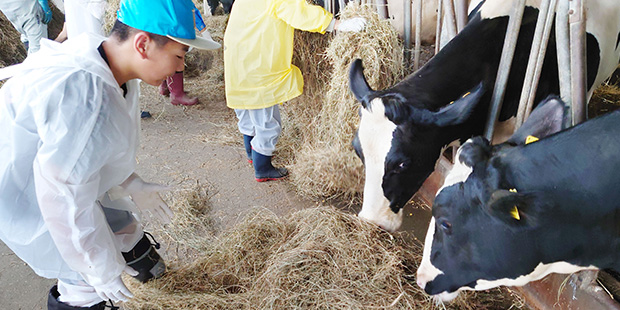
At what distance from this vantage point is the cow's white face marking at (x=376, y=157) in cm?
211

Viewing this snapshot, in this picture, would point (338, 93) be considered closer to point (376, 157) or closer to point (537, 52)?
point (376, 157)

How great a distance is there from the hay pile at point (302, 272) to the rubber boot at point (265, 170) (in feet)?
3.62

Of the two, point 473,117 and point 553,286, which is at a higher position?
point 473,117

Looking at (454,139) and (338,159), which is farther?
(338,159)

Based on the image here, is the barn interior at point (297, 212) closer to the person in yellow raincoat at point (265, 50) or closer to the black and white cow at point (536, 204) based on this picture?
the person in yellow raincoat at point (265, 50)

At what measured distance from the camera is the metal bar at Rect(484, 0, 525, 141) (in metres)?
2.02

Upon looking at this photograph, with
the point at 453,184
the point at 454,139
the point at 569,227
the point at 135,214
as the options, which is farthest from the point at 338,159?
the point at 569,227

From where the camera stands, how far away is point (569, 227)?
1370 mm

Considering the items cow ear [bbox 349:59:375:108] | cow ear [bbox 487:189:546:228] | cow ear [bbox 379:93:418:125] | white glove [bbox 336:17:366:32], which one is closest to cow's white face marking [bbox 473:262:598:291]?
cow ear [bbox 487:189:546:228]

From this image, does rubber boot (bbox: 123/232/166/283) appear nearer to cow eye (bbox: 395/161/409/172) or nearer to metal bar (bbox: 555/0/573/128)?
cow eye (bbox: 395/161/409/172)

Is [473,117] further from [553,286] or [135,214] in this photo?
[135,214]

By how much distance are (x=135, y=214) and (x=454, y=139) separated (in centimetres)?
175

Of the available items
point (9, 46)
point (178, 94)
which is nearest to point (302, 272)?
point (178, 94)

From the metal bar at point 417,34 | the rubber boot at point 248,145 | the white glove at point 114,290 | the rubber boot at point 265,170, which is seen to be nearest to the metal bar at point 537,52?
the metal bar at point 417,34
